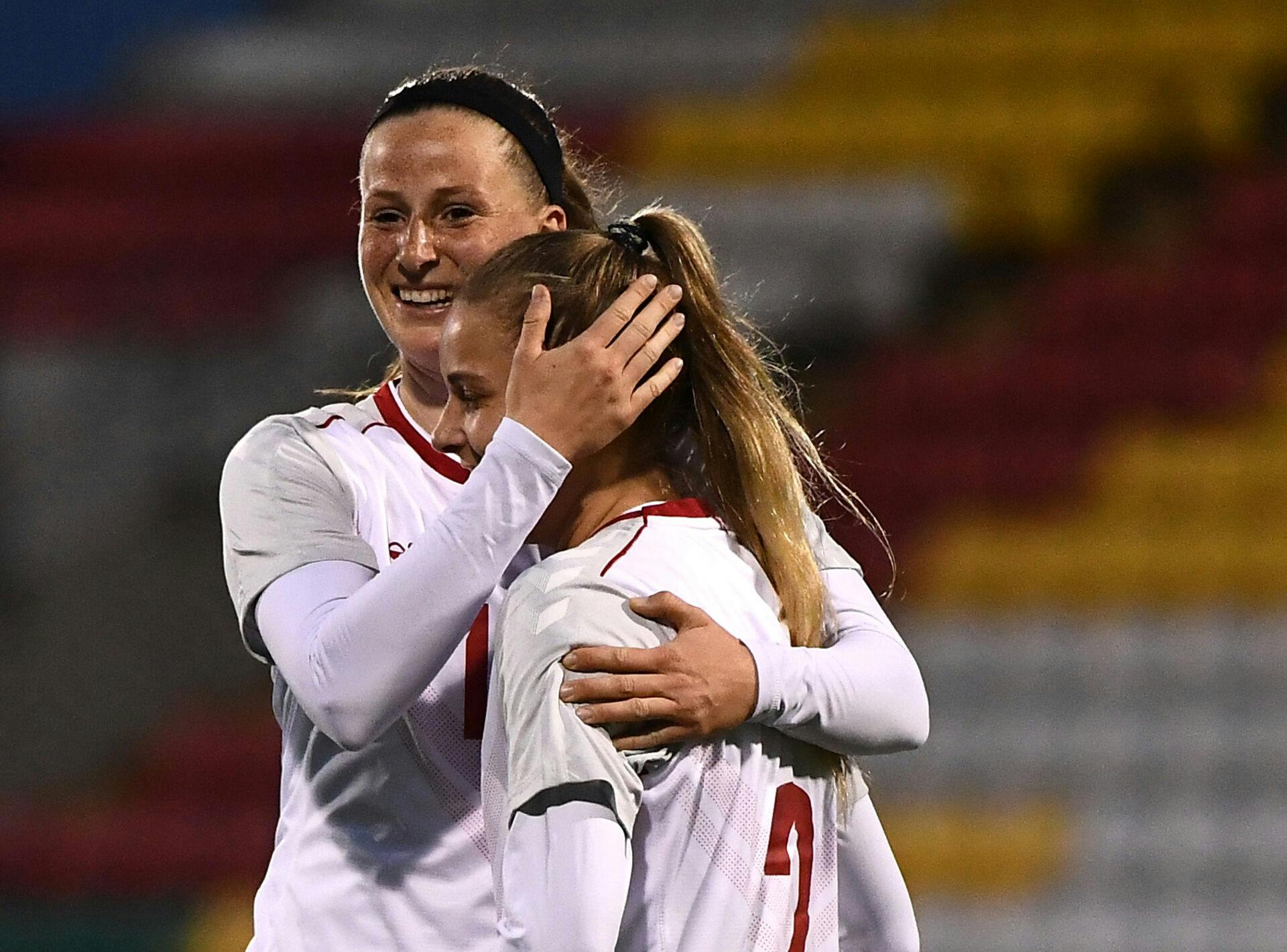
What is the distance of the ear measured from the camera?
1997mm

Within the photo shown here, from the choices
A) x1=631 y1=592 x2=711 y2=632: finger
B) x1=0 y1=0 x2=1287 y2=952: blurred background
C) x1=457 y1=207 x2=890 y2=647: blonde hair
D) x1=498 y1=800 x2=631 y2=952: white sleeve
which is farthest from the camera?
x1=0 y1=0 x2=1287 y2=952: blurred background

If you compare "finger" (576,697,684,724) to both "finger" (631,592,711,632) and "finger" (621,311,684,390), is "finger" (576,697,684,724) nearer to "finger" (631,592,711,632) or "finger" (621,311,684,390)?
"finger" (631,592,711,632)

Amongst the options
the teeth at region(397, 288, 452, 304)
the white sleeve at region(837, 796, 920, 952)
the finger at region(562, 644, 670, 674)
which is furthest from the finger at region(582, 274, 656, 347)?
the white sleeve at region(837, 796, 920, 952)

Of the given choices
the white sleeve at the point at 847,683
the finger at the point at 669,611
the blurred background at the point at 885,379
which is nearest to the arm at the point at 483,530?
the finger at the point at 669,611

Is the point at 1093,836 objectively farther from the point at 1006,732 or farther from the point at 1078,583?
the point at 1078,583

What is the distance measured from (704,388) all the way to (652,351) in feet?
0.38

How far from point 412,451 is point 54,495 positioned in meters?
5.77

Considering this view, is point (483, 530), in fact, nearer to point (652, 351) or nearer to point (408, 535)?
point (652, 351)

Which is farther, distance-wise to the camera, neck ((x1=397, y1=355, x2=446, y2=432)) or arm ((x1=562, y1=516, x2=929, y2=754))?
neck ((x1=397, y1=355, x2=446, y2=432))

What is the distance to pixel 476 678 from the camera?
1805mm

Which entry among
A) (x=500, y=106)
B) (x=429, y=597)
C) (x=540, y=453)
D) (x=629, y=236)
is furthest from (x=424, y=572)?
(x=500, y=106)

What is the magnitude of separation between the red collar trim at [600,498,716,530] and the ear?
42cm

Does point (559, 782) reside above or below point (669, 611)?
below

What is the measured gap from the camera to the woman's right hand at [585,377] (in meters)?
1.58
